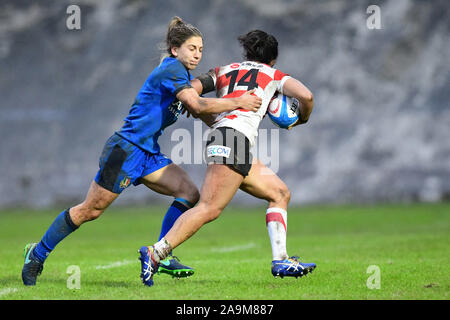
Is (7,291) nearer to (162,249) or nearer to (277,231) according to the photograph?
(162,249)

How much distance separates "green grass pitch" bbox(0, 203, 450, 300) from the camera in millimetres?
5312

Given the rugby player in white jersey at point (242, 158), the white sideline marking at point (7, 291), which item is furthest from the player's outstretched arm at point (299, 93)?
the white sideline marking at point (7, 291)

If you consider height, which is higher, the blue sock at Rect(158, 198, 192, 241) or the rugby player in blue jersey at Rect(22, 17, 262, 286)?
the rugby player in blue jersey at Rect(22, 17, 262, 286)

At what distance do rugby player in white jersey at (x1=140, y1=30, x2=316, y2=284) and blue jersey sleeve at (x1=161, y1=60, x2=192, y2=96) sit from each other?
0.45 ft

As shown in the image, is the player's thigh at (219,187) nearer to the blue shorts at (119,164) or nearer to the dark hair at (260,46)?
the blue shorts at (119,164)

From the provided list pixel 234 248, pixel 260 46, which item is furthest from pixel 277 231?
pixel 234 248

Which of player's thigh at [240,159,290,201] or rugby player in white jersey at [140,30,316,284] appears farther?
player's thigh at [240,159,290,201]

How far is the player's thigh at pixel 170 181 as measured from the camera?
6039mm

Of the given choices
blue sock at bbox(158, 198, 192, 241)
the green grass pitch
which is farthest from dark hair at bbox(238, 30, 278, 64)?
the green grass pitch

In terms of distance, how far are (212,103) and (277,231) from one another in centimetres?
132

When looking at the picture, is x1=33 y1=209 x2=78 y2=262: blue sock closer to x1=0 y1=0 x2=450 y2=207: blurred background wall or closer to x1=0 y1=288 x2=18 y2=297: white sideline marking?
x1=0 y1=288 x2=18 y2=297: white sideline marking

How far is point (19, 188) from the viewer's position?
2688 cm

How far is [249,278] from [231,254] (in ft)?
13.1
